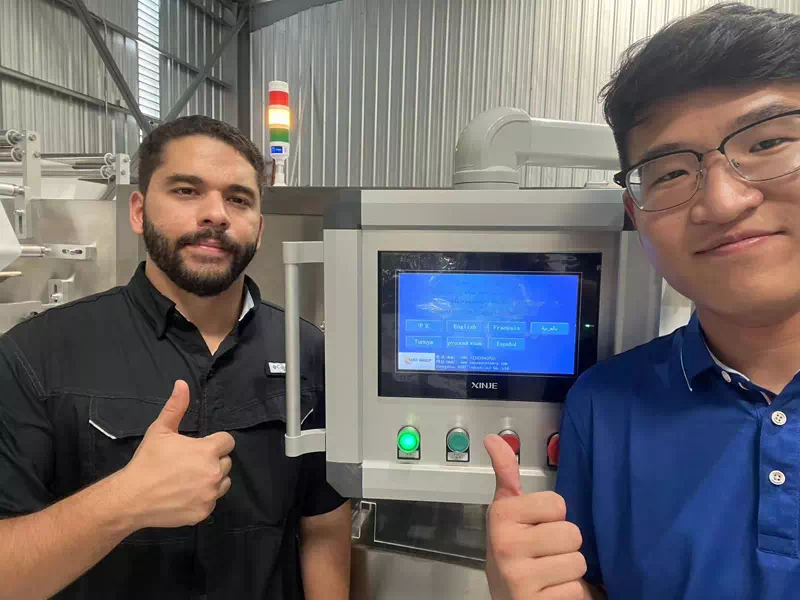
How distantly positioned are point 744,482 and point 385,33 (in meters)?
3.41

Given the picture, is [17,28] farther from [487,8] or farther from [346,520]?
[346,520]

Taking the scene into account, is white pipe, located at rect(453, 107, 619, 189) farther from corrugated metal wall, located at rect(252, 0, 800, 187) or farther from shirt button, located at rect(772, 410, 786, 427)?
corrugated metal wall, located at rect(252, 0, 800, 187)

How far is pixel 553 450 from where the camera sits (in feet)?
2.55

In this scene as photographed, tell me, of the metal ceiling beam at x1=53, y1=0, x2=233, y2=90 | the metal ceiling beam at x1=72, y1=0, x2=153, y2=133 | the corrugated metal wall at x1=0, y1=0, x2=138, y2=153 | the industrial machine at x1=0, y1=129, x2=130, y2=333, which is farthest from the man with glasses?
the metal ceiling beam at x1=53, y1=0, x2=233, y2=90

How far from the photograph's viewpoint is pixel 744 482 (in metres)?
0.62

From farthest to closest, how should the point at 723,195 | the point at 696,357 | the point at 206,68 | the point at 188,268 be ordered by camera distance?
1. the point at 206,68
2. the point at 188,268
3. the point at 696,357
4. the point at 723,195

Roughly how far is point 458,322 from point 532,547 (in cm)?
31

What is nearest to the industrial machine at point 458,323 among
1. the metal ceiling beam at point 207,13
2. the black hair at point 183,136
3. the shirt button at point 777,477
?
the shirt button at point 777,477

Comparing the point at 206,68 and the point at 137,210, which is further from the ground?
the point at 206,68

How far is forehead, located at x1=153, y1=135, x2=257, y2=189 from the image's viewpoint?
1062mm

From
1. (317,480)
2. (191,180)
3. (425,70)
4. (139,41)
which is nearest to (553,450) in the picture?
(317,480)

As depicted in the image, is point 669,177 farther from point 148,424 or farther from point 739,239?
point 148,424

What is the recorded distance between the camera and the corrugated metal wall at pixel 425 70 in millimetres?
3023

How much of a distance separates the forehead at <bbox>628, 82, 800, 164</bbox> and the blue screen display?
9.0 inches
